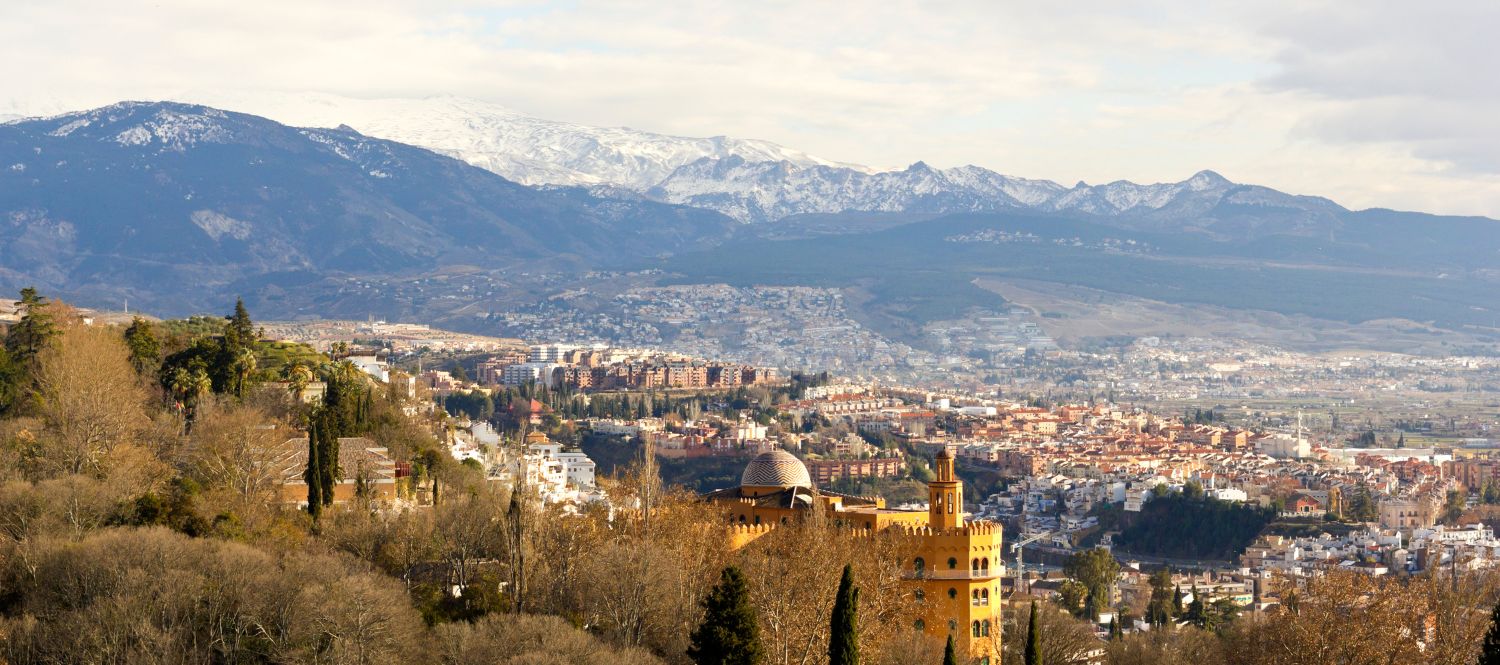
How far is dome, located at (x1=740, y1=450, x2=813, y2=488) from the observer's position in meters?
49.5

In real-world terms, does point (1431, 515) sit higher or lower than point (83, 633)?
lower

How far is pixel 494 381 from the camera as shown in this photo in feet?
477

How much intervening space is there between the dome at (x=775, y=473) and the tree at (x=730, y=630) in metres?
13.1

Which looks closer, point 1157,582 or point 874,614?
point 874,614

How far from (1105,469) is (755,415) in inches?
897

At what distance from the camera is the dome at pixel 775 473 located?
4950 cm

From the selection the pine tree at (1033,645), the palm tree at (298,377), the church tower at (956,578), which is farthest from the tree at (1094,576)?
the pine tree at (1033,645)

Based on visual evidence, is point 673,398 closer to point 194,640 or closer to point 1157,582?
point 1157,582

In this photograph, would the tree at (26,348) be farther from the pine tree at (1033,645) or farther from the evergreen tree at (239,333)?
the pine tree at (1033,645)

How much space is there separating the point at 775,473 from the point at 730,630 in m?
13.7

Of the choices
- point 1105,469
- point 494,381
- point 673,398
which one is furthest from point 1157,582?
point 494,381

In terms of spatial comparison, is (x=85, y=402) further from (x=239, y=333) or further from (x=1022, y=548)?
(x=1022, y=548)

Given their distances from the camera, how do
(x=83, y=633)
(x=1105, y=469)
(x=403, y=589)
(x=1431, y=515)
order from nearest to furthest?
1. (x=83, y=633)
2. (x=403, y=589)
3. (x=1431, y=515)
4. (x=1105, y=469)

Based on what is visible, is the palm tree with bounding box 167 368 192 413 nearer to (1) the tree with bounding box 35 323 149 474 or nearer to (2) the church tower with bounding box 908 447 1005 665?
(1) the tree with bounding box 35 323 149 474
